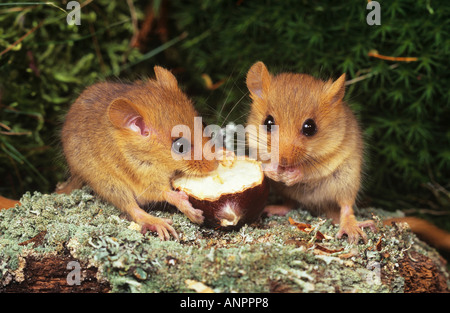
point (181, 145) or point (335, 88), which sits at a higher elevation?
point (335, 88)

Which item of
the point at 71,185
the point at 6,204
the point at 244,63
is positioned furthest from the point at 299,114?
the point at 6,204

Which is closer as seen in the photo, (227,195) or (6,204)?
(227,195)

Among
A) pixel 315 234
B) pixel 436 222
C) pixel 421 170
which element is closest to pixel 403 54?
pixel 421 170

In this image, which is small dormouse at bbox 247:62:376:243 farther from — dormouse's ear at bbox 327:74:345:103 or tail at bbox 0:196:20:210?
tail at bbox 0:196:20:210

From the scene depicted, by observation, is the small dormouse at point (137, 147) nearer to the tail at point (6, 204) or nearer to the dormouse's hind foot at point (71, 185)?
the dormouse's hind foot at point (71, 185)

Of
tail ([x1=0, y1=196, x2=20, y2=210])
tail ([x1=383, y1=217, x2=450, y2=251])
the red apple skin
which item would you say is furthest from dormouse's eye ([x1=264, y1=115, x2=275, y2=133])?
tail ([x1=0, y1=196, x2=20, y2=210])

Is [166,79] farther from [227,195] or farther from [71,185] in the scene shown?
[71,185]
